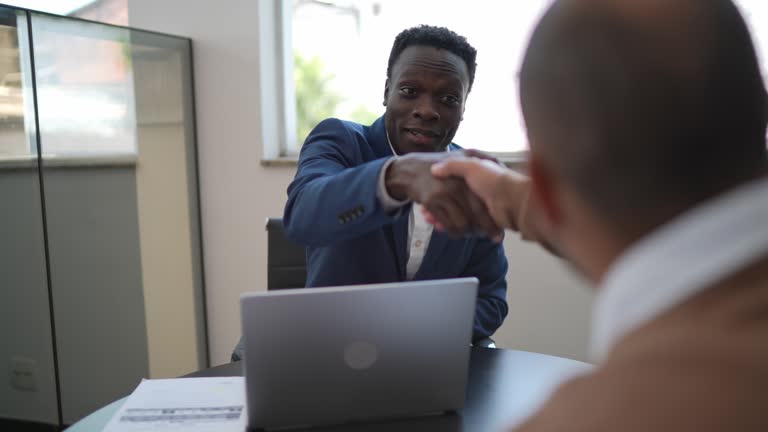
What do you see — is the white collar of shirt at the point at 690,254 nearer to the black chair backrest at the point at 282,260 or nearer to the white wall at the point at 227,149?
the black chair backrest at the point at 282,260

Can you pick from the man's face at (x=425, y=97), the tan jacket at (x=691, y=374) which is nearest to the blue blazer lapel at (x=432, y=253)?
the man's face at (x=425, y=97)

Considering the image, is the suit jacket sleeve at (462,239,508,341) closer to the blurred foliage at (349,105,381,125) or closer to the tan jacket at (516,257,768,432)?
the tan jacket at (516,257,768,432)

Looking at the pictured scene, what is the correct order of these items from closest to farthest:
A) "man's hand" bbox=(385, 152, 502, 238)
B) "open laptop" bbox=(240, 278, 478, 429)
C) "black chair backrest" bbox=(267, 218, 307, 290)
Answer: "open laptop" bbox=(240, 278, 478, 429), "man's hand" bbox=(385, 152, 502, 238), "black chair backrest" bbox=(267, 218, 307, 290)

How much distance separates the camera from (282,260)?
1884mm

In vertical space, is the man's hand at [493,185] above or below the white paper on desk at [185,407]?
above

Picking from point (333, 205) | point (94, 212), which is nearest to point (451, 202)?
point (333, 205)

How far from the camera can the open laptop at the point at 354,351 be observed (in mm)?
870

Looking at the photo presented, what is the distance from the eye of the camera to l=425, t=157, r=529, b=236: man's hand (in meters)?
0.88

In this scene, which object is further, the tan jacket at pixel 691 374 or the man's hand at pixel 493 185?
the man's hand at pixel 493 185

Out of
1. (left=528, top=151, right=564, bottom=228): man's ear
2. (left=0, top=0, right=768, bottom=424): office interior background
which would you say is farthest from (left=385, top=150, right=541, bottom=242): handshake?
(left=0, top=0, right=768, bottom=424): office interior background

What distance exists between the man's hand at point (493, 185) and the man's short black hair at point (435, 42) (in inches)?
25.7

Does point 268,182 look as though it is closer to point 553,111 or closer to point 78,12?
point 78,12

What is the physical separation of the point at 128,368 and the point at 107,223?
2.31 ft

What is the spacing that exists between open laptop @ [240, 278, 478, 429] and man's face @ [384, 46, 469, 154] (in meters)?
0.74
